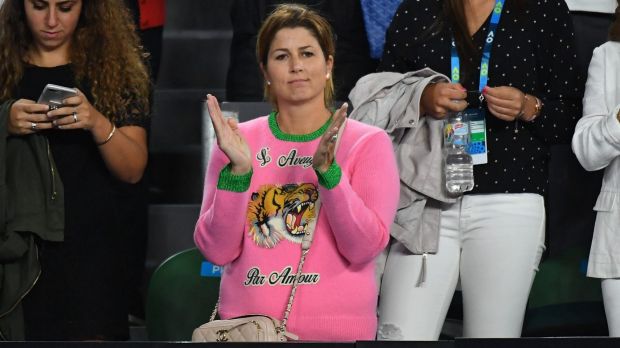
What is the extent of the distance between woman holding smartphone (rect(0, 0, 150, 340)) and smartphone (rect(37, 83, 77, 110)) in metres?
0.01

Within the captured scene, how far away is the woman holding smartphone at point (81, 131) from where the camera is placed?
152 inches

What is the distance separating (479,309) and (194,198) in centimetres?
228

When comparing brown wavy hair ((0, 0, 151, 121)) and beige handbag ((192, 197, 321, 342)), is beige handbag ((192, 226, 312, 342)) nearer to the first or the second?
beige handbag ((192, 197, 321, 342))

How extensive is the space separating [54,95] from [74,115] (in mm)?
90

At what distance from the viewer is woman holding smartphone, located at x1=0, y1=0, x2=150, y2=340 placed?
3867 mm

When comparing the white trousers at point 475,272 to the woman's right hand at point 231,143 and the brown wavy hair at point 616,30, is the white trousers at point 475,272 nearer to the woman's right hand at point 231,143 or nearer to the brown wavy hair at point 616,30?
the brown wavy hair at point 616,30

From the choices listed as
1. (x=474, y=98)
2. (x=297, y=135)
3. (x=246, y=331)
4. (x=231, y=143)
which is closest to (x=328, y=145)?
(x=231, y=143)

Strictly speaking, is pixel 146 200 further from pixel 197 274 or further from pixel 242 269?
pixel 242 269

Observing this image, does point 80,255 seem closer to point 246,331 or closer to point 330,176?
point 246,331

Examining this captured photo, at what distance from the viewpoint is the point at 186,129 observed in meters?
5.97

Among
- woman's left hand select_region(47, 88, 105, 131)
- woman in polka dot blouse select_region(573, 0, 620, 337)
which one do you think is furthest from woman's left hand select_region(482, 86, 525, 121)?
woman's left hand select_region(47, 88, 105, 131)

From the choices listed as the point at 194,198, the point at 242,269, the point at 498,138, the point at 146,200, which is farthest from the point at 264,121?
the point at 194,198

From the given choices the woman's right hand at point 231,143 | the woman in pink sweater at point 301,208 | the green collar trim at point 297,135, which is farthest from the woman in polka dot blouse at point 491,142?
the woman's right hand at point 231,143

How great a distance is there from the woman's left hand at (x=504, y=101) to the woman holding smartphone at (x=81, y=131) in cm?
114
